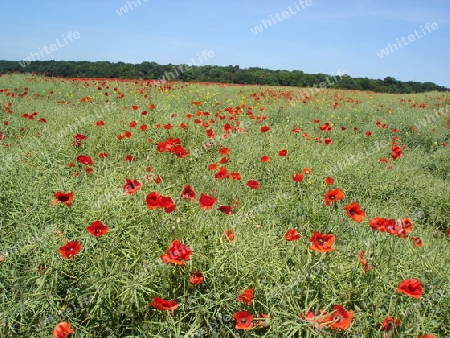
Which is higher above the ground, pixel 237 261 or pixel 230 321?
pixel 237 261

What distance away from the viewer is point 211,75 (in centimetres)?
2938

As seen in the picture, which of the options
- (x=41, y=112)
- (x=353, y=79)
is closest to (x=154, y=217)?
(x=41, y=112)

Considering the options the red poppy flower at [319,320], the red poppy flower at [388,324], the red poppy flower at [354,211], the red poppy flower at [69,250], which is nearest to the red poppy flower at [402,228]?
the red poppy flower at [354,211]

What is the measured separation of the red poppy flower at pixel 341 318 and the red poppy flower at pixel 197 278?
67 centimetres

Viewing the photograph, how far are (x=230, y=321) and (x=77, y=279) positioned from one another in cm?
90

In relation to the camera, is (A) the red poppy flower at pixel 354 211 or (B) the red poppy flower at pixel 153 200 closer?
(B) the red poppy flower at pixel 153 200

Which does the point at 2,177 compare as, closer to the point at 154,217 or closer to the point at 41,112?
the point at 154,217

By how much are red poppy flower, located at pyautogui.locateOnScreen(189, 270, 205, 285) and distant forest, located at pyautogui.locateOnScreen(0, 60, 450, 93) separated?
851 inches

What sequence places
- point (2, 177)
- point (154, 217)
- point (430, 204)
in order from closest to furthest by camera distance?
point (154, 217) < point (2, 177) < point (430, 204)

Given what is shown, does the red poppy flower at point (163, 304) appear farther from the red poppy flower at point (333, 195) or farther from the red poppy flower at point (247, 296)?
the red poppy flower at point (333, 195)

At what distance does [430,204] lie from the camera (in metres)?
4.50

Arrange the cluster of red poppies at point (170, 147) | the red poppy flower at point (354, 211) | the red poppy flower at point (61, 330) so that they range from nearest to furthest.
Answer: the red poppy flower at point (61, 330) → the red poppy flower at point (354, 211) → the cluster of red poppies at point (170, 147)

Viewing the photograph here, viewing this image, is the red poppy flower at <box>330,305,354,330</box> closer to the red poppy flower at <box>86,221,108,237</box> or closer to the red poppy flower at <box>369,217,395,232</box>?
the red poppy flower at <box>369,217,395,232</box>

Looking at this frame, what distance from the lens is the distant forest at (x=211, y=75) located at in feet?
77.0
